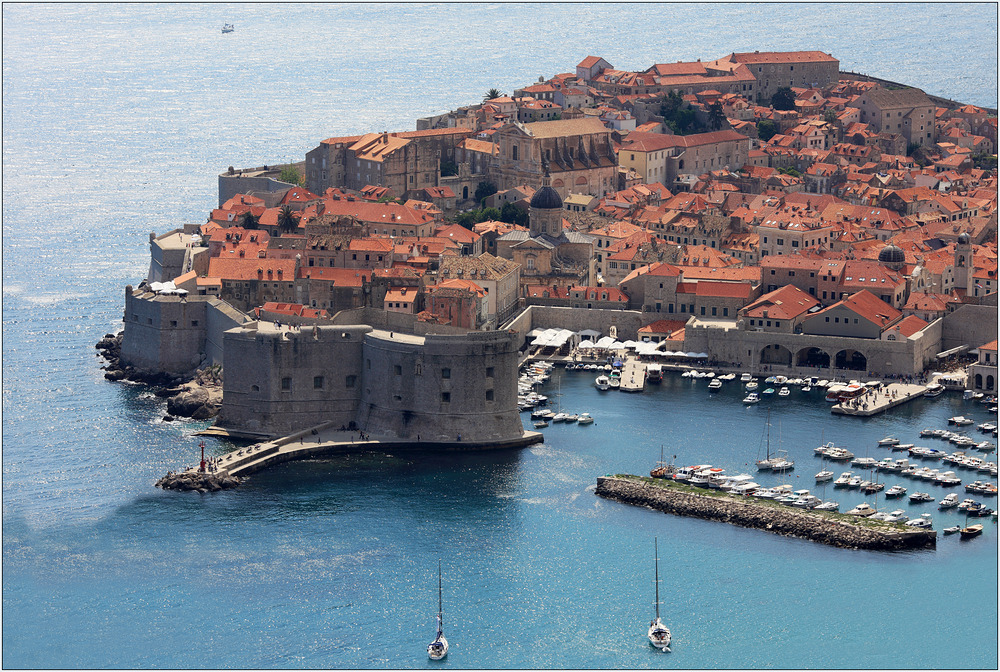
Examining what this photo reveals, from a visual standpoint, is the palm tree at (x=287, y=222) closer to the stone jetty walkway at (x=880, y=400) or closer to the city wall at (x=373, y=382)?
the city wall at (x=373, y=382)

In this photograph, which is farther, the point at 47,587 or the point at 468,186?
the point at 468,186

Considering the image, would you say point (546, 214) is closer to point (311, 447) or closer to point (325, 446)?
point (325, 446)

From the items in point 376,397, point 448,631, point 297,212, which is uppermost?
point 297,212

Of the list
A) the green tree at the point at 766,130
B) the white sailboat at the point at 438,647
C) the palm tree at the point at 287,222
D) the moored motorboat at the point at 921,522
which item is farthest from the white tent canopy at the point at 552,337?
the green tree at the point at 766,130

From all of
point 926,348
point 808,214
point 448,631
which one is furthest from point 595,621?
point 808,214

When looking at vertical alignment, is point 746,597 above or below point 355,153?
below

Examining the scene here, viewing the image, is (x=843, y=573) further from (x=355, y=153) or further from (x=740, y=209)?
(x=355, y=153)
